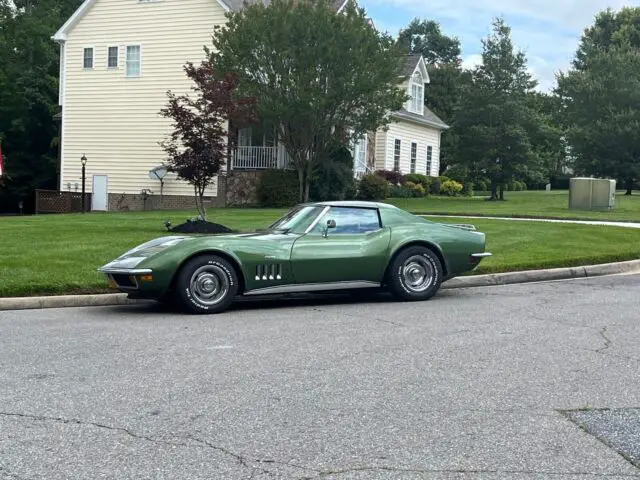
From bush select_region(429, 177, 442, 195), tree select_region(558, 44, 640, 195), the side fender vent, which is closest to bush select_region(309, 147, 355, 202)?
bush select_region(429, 177, 442, 195)

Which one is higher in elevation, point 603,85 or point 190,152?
point 603,85

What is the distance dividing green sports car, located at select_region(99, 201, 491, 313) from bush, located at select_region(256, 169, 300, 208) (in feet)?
62.7

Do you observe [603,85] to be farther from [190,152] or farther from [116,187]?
[190,152]

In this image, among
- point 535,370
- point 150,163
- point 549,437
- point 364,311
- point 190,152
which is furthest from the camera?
point 150,163

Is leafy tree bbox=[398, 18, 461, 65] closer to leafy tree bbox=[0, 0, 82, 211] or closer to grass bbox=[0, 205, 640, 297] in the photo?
leafy tree bbox=[0, 0, 82, 211]

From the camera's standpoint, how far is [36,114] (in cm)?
4188

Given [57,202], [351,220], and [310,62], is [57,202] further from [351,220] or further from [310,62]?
[351,220]

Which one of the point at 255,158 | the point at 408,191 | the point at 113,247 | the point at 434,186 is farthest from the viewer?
the point at 434,186

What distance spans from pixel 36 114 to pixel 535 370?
40.9 metres

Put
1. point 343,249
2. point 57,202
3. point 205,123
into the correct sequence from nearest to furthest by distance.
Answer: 1. point 343,249
2. point 205,123
3. point 57,202

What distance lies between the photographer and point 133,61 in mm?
32375

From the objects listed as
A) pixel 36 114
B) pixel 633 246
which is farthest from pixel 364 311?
pixel 36 114

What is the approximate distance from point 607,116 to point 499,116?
887 centimetres

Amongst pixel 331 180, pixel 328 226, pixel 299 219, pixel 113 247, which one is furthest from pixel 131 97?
pixel 328 226
